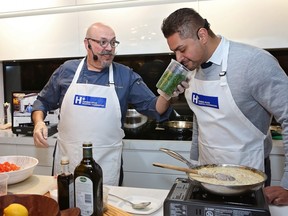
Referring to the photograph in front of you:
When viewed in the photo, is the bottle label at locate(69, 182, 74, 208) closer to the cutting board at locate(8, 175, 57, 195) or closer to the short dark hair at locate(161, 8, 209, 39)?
the cutting board at locate(8, 175, 57, 195)

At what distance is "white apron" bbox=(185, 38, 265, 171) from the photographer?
1218 mm

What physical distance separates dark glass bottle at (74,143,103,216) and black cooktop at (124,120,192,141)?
49.0 inches

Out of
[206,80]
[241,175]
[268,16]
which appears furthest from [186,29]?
[268,16]

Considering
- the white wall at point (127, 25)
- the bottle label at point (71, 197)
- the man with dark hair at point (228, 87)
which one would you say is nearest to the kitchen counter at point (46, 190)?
the bottle label at point (71, 197)

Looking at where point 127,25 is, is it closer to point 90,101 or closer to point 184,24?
point 90,101

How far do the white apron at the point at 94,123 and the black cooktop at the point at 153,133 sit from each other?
53 cm

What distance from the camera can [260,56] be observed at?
1145 millimetres

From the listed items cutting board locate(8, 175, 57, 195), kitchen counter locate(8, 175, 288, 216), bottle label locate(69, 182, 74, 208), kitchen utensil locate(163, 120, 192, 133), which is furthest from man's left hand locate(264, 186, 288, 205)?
kitchen utensil locate(163, 120, 192, 133)

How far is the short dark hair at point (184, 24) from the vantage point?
3.89 feet

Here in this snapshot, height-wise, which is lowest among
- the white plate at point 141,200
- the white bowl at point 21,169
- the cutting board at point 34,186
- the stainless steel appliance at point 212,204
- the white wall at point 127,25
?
the white plate at point 141,200

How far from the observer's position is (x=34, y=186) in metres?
1.18

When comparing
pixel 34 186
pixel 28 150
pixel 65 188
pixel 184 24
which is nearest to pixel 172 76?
pixel 184 24

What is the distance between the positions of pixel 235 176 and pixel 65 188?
482mm

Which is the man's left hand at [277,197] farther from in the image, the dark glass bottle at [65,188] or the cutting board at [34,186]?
the cutting board at [34,186]
